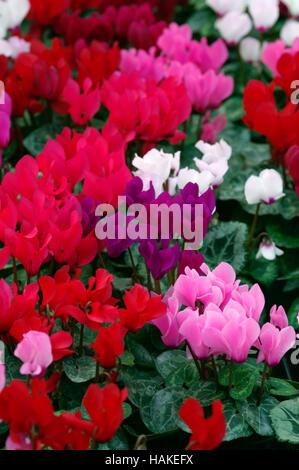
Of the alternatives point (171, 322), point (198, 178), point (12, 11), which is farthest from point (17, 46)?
point (171, 322)

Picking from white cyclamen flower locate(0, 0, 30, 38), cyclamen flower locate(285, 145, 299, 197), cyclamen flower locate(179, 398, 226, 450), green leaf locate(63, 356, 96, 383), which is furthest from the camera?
white cyclamen flower locate(0, 0, 30, 38)

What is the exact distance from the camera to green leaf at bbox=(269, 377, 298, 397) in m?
1.15

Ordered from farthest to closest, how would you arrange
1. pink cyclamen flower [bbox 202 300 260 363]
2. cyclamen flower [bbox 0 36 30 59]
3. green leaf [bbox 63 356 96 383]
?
cyclamen flower [bbox 0 36 30 59], green leaf [bbox 63 356 96 383], pink cyclamen flower [bbox 202 300 260 363]

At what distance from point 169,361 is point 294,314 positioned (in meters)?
0.36

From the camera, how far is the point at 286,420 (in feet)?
3.59

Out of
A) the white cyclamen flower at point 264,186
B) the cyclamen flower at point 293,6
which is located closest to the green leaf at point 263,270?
the white cyclamen flower at point 264,186

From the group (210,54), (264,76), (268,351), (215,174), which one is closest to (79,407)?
(268,351)

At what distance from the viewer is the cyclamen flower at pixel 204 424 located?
2.87 ft

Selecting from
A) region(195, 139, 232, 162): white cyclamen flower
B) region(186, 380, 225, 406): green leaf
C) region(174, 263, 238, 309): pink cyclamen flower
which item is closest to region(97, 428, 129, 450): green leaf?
region(186, 380, 225, 406): green leaf

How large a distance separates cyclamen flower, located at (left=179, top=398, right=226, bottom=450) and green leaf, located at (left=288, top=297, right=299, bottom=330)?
555mm

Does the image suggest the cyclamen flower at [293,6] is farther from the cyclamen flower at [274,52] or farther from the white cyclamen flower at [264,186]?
the white cyclamen flower at [264,186]

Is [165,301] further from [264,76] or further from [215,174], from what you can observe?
[264,76]

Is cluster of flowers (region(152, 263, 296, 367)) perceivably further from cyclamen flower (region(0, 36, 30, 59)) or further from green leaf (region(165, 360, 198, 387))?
cyclamen flower (region(0, 36, 30, 59))
